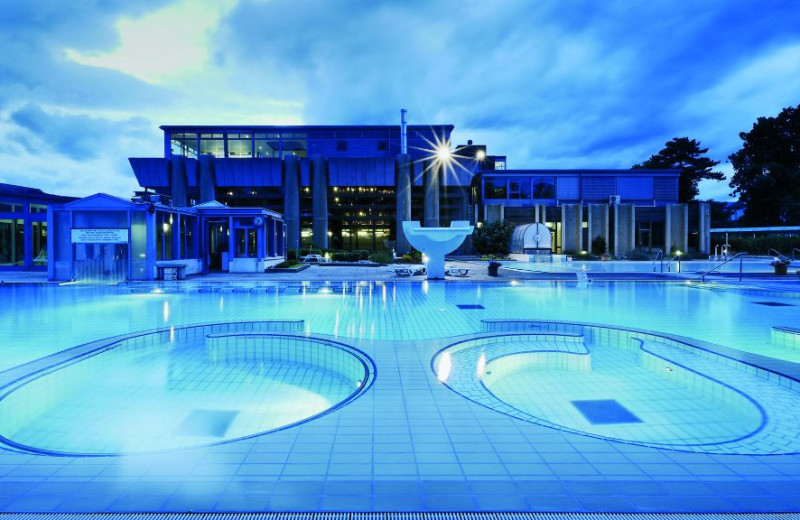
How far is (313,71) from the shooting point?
3095 centimetres

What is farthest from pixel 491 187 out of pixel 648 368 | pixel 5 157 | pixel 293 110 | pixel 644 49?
pixel 5 157

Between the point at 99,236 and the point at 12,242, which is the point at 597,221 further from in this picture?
the point at 12,242

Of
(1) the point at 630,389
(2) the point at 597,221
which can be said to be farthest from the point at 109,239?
(2) the point at 597,221

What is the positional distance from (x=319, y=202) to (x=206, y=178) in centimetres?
986

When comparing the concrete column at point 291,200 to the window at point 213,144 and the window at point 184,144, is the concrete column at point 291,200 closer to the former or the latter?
the window at point 213,144

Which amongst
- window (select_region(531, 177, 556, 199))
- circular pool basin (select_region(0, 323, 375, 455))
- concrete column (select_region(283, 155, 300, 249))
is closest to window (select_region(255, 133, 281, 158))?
concrete column (select_region(283, 155, 300, 249))

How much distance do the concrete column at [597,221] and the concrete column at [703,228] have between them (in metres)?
8.04

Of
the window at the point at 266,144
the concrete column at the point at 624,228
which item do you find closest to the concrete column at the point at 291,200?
the window at the point at 266,144

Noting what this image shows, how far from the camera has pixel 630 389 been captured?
5328 millimetres

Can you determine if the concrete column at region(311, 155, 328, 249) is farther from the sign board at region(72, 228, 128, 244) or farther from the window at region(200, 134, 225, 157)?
the sign board at region(72, 228, 128, 244)

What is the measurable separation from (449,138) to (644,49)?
19296 millimetres

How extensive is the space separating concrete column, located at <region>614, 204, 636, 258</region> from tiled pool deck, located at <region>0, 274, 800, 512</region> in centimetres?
3500

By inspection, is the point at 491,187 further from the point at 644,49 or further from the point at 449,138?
the point at 644,49

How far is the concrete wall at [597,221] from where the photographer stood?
3428 cm
